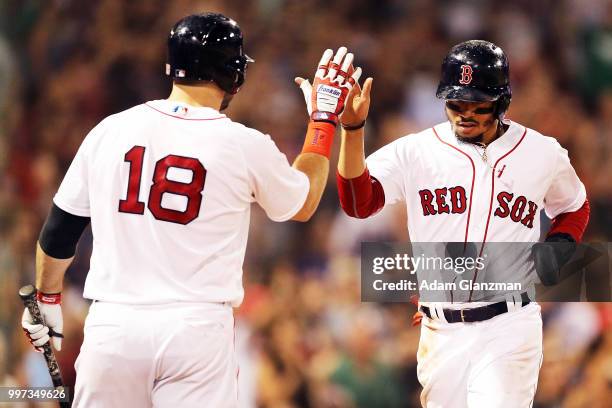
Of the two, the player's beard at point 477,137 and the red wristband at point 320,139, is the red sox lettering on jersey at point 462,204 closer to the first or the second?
the player's beard at point 477,137

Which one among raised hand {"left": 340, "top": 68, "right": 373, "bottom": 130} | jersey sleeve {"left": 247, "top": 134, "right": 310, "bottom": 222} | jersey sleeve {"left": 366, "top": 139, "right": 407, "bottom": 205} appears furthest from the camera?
jersey sleeve {"left": 366, "top": 139, "right": 407, "bottom": 205}

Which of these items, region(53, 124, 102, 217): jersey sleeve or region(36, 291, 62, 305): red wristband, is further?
region(36, 291, 62, 305): red wristband

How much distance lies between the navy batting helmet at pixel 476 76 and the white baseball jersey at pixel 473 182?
0.59ft

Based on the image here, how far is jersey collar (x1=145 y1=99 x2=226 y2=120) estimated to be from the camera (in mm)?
2947

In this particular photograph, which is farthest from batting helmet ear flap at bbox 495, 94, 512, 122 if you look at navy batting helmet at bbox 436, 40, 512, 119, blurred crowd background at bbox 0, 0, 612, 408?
blurred crowd background at bbox 0, 0, 612, 408

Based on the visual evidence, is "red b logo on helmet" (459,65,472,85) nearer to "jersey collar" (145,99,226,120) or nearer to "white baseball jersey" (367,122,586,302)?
"white baseball jersey" (367,122,586,302)

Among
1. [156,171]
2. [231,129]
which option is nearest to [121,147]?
[156,171]

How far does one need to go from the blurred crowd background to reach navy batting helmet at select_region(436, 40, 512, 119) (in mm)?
2392

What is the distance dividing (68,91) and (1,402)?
9.88ft

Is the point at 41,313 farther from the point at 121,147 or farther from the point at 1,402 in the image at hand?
the point at 1,402

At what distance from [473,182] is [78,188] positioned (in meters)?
1.48

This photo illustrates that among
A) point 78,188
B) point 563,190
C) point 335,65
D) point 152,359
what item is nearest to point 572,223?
point 563,190

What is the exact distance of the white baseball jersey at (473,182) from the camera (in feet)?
11.6
